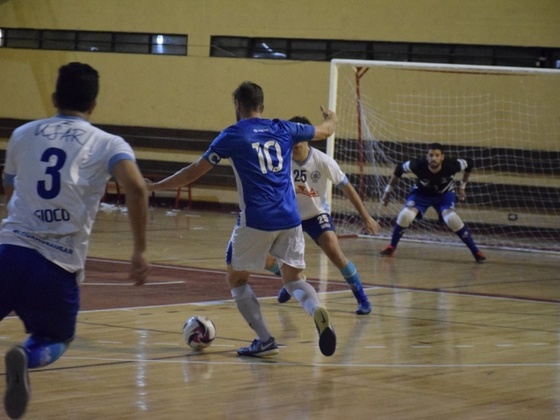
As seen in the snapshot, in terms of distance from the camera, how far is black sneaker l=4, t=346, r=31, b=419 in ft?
15.1

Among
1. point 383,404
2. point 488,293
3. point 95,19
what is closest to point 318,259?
point 488,293

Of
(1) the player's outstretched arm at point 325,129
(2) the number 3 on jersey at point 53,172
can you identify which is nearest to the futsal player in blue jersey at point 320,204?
(1) the player's outstretched arm at point 325,129

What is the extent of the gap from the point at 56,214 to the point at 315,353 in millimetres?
3239

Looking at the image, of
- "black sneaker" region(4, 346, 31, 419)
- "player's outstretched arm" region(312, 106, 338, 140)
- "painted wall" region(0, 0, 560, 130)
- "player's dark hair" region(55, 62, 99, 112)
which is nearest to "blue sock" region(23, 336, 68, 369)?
"black sneaker" region(4, 346, 31, 419)

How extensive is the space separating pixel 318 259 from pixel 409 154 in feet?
20.9

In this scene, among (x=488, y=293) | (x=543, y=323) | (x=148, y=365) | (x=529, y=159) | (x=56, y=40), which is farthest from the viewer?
(x=56, y=40)

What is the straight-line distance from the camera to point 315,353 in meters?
7.56

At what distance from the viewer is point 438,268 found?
553 inches

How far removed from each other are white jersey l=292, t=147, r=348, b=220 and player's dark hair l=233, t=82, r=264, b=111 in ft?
8.35

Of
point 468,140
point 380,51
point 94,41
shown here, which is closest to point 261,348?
point 468,140

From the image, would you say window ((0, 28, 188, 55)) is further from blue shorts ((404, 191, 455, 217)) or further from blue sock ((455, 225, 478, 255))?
blue sock ((455, 225, 478, 255))

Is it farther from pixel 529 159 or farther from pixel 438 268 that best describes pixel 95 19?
pixel 438 268

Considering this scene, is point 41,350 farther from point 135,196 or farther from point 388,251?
point 388,251

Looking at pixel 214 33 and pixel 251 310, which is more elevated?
pixel 214 33
